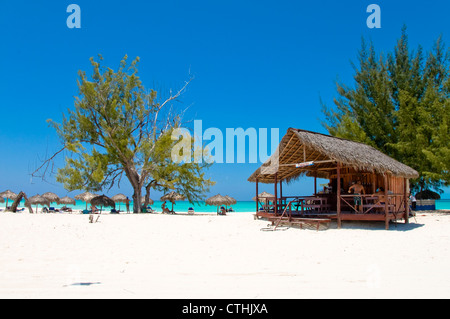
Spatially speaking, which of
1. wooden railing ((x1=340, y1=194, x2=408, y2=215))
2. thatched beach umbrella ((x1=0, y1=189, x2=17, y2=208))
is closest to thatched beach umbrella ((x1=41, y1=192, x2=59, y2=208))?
thatched beach umbrella ((x1=0, y1=189, x2=17, y2=208))

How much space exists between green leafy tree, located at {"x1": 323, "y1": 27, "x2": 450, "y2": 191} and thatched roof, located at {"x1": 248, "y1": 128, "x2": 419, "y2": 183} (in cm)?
833

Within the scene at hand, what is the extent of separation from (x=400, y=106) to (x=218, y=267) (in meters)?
21.5

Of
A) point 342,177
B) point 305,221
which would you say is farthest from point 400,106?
point 305,221

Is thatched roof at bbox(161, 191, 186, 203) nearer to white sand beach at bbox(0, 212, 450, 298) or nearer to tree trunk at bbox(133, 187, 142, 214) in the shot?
tree trunk at bbox(133, 187, 142, 214)

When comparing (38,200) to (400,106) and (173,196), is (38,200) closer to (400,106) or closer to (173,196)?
(173,196)

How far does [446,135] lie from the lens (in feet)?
63.9

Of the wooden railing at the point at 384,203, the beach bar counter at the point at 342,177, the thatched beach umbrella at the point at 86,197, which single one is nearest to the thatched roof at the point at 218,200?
the beach bar counter at the point at 342,177

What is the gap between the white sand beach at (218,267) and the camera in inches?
169

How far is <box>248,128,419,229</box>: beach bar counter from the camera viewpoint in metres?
12.5

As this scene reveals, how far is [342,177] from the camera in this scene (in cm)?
1684

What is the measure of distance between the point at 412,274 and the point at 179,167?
61.5ft

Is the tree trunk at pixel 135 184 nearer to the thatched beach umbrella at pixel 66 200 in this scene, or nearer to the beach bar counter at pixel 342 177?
the beach bar counter at pixel 342 177
